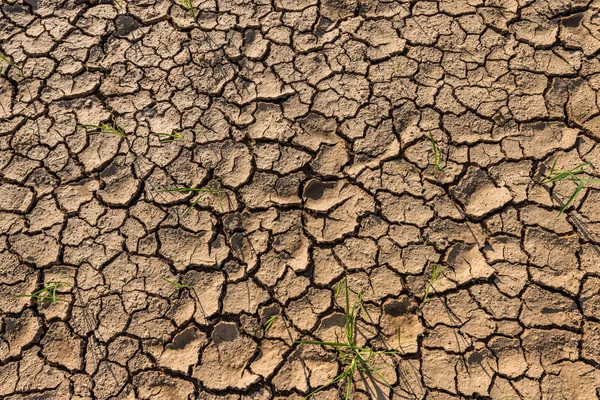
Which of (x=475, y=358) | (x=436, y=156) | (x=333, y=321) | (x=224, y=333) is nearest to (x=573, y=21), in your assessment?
(x=436, y=156)

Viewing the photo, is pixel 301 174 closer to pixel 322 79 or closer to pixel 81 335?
pixel 322 79

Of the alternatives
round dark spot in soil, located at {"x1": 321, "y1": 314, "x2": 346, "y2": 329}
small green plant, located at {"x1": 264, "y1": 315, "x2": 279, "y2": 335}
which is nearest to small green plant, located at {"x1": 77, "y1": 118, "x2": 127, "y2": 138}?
small green plant, located at {"x1": 264, "y1": 315, "x2": 279, "y2": 335}

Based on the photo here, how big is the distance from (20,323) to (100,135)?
109cm

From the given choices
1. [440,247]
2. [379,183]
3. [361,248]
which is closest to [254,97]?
[379,183]

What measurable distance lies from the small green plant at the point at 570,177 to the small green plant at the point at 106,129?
7.65 feet

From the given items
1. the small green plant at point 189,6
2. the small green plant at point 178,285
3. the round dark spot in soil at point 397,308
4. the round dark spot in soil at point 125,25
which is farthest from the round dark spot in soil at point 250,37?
the round dark spot in soil at point 397,308

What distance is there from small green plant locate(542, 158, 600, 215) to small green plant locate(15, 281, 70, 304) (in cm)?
252

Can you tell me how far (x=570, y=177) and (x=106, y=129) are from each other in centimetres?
254

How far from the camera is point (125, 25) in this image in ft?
10.9

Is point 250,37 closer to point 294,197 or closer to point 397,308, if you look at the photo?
point 294,197

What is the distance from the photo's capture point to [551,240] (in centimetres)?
256

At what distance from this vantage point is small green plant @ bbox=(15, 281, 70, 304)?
2.55 meters

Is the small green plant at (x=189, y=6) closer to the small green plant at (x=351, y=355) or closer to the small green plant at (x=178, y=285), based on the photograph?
the small green plant at (x=178, y=285)

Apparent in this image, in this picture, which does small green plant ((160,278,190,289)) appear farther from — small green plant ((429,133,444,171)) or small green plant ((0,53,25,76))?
small green plant ((0,53,25,76))
